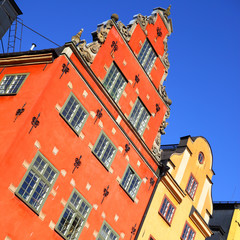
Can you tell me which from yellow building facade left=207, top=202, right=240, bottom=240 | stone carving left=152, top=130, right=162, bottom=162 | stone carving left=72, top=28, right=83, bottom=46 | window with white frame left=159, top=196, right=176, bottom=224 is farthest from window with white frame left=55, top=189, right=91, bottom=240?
yellow building facade left=207, top=202, right=240, bottom=240

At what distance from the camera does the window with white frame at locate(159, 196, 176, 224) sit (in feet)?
88.2

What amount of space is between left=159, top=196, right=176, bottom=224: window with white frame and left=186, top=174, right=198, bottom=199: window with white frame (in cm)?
200

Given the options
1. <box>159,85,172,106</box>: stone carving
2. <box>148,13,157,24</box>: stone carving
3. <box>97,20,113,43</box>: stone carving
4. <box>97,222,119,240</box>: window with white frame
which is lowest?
<box>97,222,119,240</box>: window with white frame

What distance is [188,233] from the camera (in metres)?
28.7

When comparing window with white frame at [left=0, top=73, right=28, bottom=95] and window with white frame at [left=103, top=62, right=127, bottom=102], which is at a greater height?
window with white frame at [left=103, top=62, right=127, bottom=102]

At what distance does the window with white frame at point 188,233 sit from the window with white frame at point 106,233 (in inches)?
246

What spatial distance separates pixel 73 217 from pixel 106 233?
8.30ft

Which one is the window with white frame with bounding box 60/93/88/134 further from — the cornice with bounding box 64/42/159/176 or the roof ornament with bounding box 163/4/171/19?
the roof ornament with bounding box 163/4/171/19

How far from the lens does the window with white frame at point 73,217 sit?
20.6m

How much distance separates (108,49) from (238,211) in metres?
18.1

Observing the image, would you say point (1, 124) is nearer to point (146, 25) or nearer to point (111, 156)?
point (111, 156)

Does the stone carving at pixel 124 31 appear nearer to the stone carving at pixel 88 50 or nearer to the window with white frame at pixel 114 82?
the window with white frame at pixel 114 82

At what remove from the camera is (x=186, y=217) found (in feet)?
93.8

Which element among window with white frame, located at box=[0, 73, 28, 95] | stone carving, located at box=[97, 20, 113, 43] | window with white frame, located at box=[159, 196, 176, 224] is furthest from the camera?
window with white frame, located at box=[159, 196, 176, 224]
